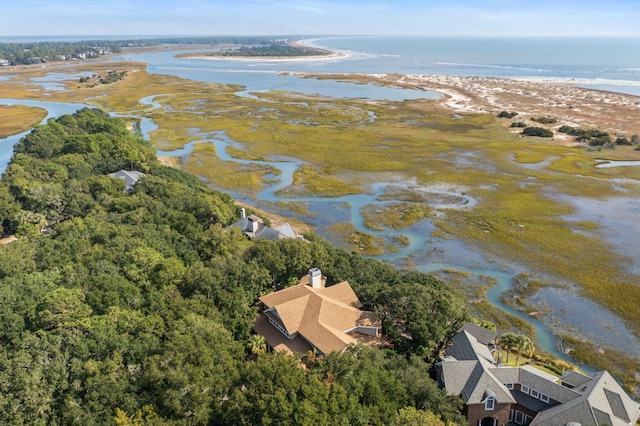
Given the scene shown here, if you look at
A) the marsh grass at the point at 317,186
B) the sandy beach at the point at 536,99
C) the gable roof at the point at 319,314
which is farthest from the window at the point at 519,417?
the sandy beach at the point at 536,99

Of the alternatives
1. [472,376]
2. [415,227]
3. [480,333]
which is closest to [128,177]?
[415,227]

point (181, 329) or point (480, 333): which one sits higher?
point (181, 329)

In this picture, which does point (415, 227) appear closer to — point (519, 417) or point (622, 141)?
point (519, 417)

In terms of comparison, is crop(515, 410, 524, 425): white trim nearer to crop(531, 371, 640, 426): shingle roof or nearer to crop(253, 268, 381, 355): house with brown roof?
crop(531, 371, 640, 426): shingle roof

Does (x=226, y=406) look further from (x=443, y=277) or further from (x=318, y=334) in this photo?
(x=443, y=277)

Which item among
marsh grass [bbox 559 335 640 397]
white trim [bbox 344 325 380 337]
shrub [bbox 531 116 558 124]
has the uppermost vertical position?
shrub [bbox 531 116 558 124]

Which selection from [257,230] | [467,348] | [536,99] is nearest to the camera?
[467,348]

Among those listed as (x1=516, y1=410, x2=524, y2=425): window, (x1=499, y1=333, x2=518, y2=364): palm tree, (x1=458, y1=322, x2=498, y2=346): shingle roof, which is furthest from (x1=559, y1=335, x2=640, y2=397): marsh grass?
(x1=516, y1=410, x2=524, y2=425): window
